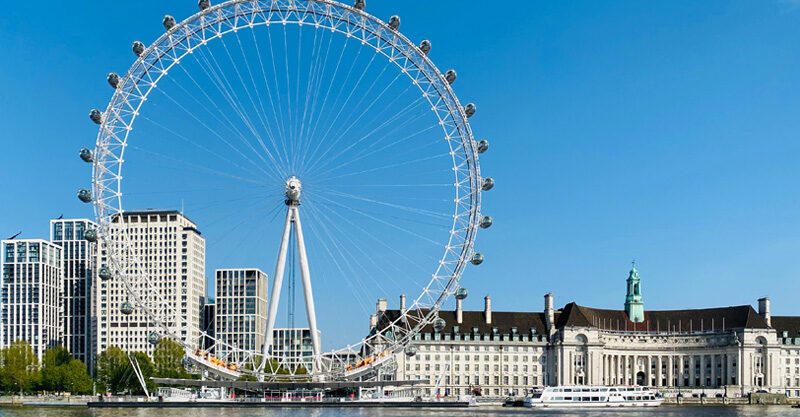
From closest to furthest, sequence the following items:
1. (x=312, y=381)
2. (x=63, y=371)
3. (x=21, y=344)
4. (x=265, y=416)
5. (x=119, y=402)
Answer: (x=265, y=416) → (x=312, y=381) → (x=119, y=402) → (x=63, y=371) → (x=21, y=344)

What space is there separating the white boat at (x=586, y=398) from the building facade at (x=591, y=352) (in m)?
31.3

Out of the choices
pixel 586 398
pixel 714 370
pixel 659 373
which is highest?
pixel 714 370

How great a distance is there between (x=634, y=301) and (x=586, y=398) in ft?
170

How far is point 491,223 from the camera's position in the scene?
103 metres

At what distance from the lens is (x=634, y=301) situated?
183 meters

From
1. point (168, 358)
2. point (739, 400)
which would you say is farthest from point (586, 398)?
point (168, 358)

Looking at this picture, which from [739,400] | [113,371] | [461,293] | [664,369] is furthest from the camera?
[664,369]

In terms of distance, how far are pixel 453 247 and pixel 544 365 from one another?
73.9m

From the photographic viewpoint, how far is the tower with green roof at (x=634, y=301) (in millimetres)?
182375

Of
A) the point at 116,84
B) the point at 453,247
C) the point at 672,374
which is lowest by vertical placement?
the point at 672,374

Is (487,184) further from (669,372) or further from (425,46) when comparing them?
(669,372)

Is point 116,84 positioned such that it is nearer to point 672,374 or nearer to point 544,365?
point 544,365

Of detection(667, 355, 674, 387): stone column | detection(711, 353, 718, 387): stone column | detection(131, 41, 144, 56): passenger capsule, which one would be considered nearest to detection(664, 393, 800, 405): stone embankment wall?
detection(711, 353, 718, 387): stone column

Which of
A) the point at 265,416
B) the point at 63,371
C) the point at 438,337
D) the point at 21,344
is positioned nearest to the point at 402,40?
the point at 265,416
